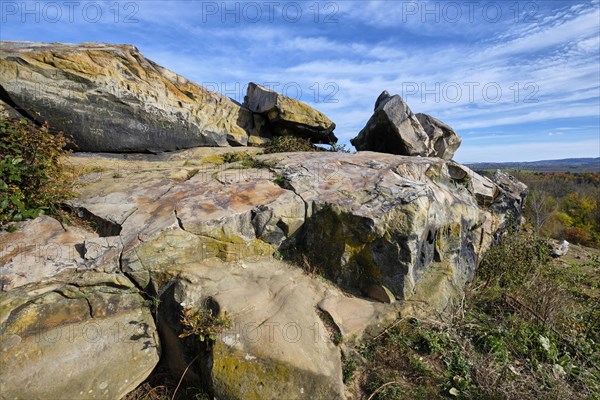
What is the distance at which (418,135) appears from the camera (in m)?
8.73

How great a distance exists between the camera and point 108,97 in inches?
264

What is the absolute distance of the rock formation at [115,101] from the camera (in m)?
6.02

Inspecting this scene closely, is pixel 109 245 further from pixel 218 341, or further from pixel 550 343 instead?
pixel 550 343

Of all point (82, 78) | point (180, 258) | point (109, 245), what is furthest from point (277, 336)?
point (82, 78)

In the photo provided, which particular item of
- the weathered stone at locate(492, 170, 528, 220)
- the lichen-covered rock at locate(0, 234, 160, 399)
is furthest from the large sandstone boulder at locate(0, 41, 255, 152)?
the weathered stone at locate(492, 170, 528, 220)

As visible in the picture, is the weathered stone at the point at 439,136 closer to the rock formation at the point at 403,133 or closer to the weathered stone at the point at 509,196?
the rock formation at the point at 403,133

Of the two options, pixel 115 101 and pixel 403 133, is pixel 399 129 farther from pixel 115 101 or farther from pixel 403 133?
pixel 115 101

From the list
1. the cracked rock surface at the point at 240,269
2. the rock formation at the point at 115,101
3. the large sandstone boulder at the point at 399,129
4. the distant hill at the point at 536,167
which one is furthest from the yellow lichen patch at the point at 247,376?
the distant hill at the point at 536,167

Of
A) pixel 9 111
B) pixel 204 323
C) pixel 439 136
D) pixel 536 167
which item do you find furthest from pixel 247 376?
pixel 536 167

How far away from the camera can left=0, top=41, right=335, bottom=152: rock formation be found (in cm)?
602

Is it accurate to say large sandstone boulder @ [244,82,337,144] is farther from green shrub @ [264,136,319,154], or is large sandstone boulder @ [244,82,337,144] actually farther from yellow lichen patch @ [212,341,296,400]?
yellow lichen patch @ [212,341,296,400]

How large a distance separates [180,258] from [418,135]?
23.1ft

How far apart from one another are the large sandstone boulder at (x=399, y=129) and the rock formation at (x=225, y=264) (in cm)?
203

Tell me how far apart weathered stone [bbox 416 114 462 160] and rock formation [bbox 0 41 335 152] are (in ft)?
12.3
